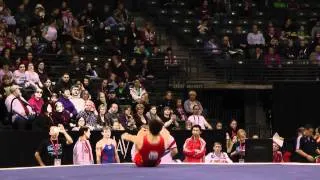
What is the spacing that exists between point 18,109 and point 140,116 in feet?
10.0

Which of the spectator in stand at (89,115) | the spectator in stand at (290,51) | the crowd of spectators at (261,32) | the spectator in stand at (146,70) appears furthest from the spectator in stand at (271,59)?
the spectator in stand at (89,115)

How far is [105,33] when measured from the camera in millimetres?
22500

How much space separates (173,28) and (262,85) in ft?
12.8

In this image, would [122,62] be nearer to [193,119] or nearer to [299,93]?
[193,119]

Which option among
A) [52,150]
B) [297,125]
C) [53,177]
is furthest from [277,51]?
[53,177]

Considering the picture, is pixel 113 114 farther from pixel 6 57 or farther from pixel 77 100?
pixel 6 57

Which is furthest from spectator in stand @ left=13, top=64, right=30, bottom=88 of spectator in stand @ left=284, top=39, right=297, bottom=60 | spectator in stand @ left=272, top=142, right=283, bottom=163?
spectator in stand @ left=284, top=39, right=297, bottom=60

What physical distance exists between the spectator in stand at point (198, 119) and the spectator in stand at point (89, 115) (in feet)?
8.42

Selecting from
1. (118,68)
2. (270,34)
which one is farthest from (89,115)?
(270,34)

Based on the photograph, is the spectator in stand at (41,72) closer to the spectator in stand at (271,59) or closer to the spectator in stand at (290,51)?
the spectator in stand at (271,59)

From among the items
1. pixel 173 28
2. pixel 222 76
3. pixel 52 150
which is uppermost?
pixel 173 28

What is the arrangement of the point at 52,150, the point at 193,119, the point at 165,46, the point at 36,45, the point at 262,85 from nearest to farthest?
the point at 52,150, the point at 193,119, the point at 36,45, the point at 262,85, the point at 165,46

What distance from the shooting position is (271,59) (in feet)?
74.9

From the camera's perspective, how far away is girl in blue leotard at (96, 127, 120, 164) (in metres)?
15.2
